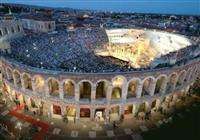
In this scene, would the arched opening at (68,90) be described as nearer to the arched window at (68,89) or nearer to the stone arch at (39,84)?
the arched window at (68,89)

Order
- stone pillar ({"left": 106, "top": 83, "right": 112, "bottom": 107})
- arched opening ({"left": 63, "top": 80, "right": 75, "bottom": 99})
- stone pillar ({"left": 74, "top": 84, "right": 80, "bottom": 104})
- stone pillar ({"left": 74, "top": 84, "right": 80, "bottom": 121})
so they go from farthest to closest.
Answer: arched opening ({"left": 63, "top": 80, "right": 75, "bottom": 99}) < stone pillar ({"left": 106, "top": 83, "right": 112, "bottom": 107}) < stone pillar ({"left": 74, "top": 84, "right": 80, "bottom": 121}) < stone pillar ({"left": 74, "top": 84, "right": 80, "bottom": 104})

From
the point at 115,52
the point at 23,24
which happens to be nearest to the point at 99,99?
the point at 115,52

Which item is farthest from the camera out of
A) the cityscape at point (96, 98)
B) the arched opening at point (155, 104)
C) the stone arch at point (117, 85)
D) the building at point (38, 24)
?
the building at point (38, 24)

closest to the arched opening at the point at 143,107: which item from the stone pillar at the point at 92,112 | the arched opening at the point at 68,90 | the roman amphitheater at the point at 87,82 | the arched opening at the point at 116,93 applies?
the roman amphitheater at the point at 87,82

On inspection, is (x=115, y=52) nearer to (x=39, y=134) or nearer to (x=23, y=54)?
(x=23, y=54)

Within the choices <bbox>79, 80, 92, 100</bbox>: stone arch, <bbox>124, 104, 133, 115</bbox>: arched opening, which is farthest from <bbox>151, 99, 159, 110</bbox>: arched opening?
<bbox>79, 80, 92, 100</bbox>: stone arch

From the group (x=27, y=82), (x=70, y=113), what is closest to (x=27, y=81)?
(x=27, y=82)

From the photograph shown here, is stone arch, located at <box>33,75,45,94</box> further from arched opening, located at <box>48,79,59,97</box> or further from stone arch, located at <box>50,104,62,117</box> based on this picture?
stone arch, located at <box>50,104,62,117</box>
